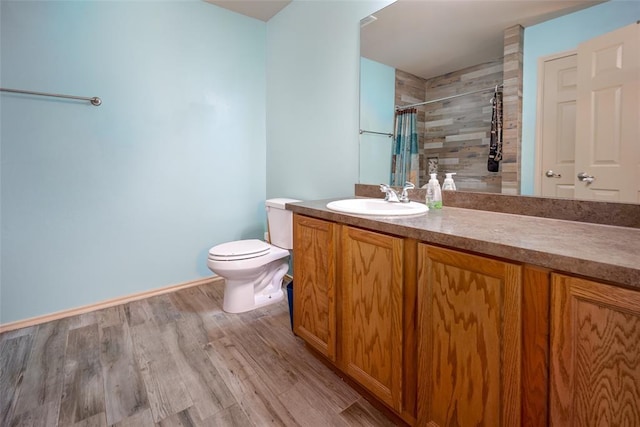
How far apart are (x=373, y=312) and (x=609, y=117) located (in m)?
1.09

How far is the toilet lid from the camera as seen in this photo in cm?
206

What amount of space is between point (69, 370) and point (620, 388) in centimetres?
216

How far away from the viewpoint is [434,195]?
1.52m

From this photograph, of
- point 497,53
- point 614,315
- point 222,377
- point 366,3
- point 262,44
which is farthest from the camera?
point 262,44

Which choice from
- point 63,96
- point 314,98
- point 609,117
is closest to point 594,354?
point 609,117

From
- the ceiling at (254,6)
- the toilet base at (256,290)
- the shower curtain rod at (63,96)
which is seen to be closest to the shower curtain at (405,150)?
the toilet base at (256,290)

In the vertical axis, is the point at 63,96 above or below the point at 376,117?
above

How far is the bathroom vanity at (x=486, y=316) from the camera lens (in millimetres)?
702

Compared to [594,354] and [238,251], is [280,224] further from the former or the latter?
[594,354]

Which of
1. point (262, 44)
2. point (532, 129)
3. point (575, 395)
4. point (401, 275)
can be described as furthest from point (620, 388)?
point (262, 44)

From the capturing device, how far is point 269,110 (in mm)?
2912

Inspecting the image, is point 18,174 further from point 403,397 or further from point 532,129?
point 532,129

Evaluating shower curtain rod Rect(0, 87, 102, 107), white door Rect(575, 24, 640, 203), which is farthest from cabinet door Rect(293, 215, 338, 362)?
shower curtain rod Rect(0, 87, 102, 107)

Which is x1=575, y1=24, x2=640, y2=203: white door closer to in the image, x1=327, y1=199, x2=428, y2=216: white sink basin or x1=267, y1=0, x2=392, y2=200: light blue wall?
x1=327, y1=199, x2=428, y2=216: white sink basin
